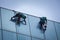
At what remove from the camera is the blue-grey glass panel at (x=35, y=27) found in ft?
6.65

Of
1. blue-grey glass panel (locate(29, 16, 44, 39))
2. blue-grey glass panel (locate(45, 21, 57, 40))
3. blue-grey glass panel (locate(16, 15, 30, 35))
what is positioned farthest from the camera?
blue-grey glass panel (locate(45, 21, 57, 40))

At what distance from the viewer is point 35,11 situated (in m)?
2.15

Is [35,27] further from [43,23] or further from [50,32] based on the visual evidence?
[50,32]

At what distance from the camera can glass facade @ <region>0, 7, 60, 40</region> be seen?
5.83ft

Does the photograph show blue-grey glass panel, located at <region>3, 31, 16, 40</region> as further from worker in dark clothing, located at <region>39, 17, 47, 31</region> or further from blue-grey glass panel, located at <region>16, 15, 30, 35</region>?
worker in dark clothing, located at <region>39, 17, 47, 31</region>

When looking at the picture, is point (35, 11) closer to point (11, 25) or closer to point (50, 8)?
point (50, 8)

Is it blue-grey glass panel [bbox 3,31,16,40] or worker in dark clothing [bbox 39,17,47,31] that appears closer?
blue-grey glass panel [bbox 3,31,16,40]

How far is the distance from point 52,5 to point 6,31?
96 cm

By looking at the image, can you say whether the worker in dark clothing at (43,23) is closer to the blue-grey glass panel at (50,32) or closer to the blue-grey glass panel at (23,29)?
the blue-grey glass panel at (50,32)

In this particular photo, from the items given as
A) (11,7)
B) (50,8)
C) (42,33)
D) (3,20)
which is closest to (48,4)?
(50,8)

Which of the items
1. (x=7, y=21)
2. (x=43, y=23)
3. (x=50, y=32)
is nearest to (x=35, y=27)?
(x=43, y=23)

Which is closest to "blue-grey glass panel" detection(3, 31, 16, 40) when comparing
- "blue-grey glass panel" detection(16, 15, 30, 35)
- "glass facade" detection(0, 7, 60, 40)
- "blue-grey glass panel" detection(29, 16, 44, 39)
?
"glass facade" detection(0, 7, 60, 40)

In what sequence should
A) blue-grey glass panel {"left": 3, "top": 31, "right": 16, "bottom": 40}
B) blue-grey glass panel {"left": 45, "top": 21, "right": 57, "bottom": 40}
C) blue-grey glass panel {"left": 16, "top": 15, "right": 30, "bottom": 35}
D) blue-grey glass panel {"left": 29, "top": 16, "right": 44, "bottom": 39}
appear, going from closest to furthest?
blue-grey glass panel {"left": 3, "top": 31, "right": 16, "bottom": 40}
blue-grey glass panel {"left": 16, "top": 15, "right": 30, "bottom": 35}
blue-grey glass panel {"left": 29, "top": 16, "right": 44, "bottom": 39}
blue-grey glass panel {"left": 45, "top": 21, "right": 57, "bottom": 40}

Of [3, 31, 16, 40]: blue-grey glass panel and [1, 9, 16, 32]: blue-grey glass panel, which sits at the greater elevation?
[1, 9, 16, 32]: blue-grey glass panel
